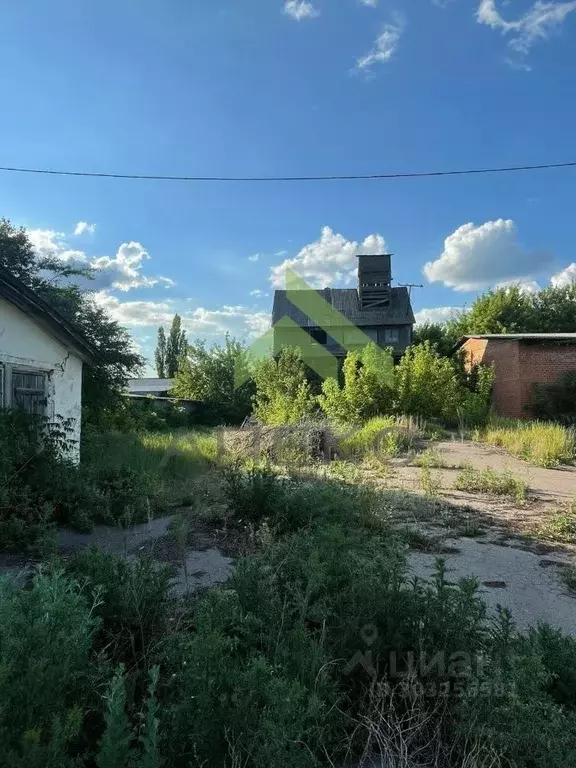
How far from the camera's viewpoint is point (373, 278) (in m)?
35.8

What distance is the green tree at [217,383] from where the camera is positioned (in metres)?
29.6

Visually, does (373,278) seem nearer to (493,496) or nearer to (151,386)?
(151,386)

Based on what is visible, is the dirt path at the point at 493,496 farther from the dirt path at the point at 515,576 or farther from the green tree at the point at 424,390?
the green tree at the point at 424,390

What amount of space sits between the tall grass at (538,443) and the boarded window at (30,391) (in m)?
9.73

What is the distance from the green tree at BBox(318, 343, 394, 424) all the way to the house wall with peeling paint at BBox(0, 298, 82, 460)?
9.48 m

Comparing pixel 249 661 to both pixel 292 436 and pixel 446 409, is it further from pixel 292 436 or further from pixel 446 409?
pixel 446 409

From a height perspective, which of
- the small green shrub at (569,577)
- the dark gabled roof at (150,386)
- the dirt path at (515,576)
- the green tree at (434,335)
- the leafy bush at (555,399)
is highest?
the green tree at (434,335)

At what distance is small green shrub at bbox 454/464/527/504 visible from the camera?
763cm

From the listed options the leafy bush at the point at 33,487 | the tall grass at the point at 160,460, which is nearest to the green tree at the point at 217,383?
the tall grass at the point at 160,460

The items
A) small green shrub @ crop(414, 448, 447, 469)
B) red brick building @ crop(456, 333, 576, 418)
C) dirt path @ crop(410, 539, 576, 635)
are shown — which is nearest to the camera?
dirt path @ crop(410, 539, 576, 635)

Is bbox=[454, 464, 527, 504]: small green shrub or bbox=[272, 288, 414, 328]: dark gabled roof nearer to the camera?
bbox=[454, 464, 527, 504]: small green shrub

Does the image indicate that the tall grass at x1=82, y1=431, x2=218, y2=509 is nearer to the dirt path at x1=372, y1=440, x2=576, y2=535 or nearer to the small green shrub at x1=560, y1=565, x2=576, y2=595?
the dirt path at x1=372, y1=440, x2=576, y2=535

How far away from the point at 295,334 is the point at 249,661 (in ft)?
107
